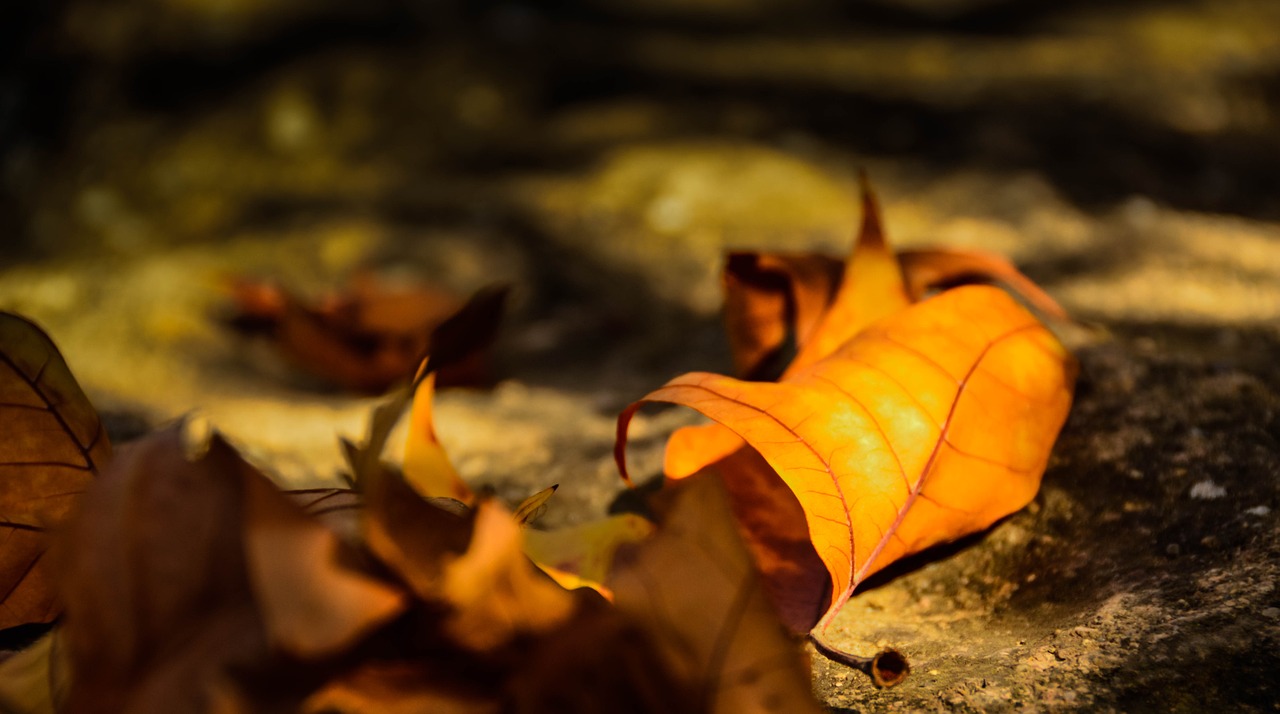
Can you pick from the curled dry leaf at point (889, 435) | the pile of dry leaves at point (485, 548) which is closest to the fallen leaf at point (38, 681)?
the pile of dry leaves at point (485, 548)

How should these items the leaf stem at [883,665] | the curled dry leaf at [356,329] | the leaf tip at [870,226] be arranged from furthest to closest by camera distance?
1. the curled dry leaf at [356,329]
2. the leaf tip at [870,226]
3. the leaf stem at [883,665]

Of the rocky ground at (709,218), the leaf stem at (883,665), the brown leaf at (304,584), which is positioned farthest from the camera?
the rocky ground at (709,218)

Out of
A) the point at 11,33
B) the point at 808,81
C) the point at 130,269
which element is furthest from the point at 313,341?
the point at 11,33

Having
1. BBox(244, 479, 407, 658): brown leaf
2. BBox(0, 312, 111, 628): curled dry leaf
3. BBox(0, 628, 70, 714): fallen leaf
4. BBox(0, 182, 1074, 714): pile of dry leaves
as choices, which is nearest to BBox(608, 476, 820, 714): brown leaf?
BBox(0, 182, 1074, 714): pile of dry leaves

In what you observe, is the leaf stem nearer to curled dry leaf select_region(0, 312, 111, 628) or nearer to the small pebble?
the small pebble

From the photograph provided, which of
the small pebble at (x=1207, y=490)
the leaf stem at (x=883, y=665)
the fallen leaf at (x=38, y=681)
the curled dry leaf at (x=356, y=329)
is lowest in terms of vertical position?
the curled dry leaf at (x=356, y=329)

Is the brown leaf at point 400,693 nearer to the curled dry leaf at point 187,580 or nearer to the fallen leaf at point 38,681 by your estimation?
the curled dry leaf at point 187,580

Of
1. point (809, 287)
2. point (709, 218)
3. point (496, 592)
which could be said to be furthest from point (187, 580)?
point (709, 218)
